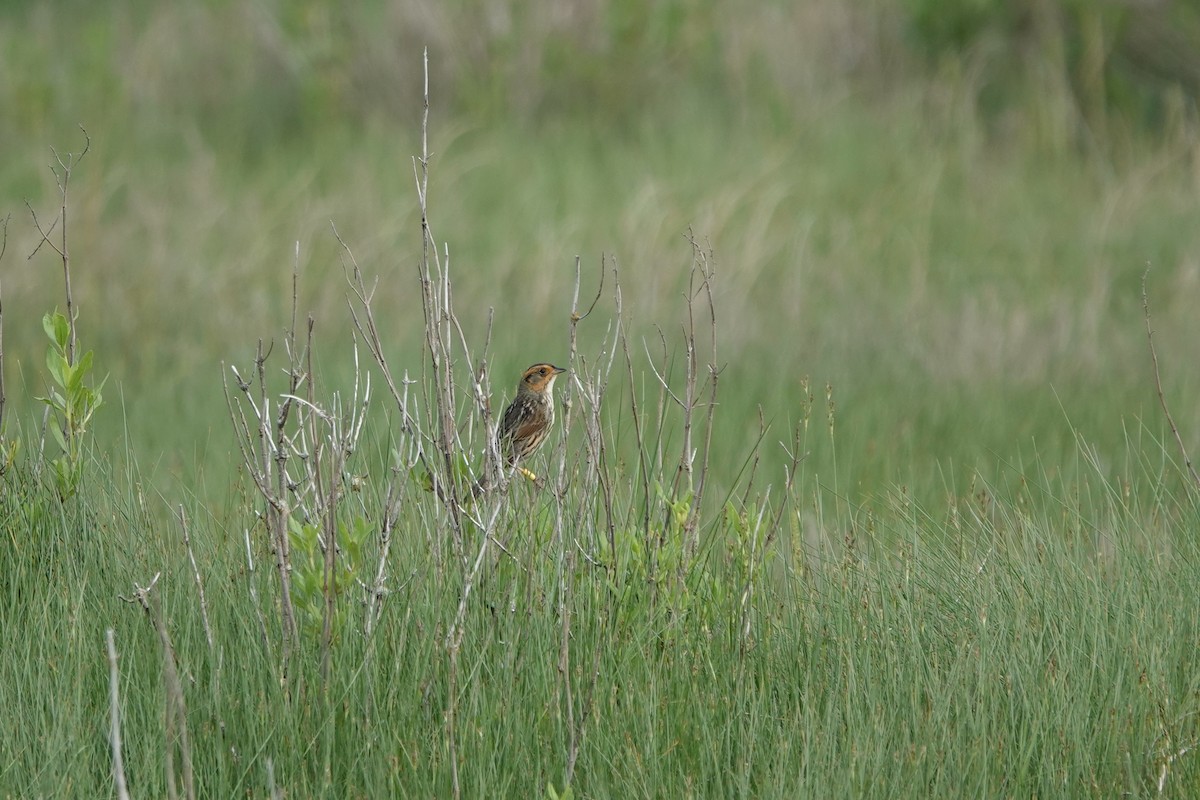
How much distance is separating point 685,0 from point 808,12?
1244 millimetres

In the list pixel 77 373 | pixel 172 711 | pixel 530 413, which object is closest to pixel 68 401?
pixel 77 373

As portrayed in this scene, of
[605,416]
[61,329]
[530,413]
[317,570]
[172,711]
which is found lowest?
[172,711]

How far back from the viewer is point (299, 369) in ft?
11.9

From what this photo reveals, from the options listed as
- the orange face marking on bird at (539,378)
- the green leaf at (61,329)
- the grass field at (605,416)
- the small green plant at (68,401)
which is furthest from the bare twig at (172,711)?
the orange face marking on bird at (539,378)

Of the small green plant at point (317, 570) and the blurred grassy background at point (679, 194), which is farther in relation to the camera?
the blurred grassy background at point (679, 194)

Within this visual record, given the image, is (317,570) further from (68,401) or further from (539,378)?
(539,378)

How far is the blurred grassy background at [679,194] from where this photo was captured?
808cm

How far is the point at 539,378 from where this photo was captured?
555 cm

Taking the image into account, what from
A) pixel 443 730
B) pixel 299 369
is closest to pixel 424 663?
pixel 443 730

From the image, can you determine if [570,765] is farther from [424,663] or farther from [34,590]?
[34,590]

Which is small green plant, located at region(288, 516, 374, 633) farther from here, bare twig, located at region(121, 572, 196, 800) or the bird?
the bird

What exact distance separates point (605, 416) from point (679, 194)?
4.59 m

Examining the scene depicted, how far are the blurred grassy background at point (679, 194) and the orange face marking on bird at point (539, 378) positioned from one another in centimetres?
147

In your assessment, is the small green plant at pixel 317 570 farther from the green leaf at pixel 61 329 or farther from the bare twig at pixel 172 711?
the green leaf at pixel 61 329
